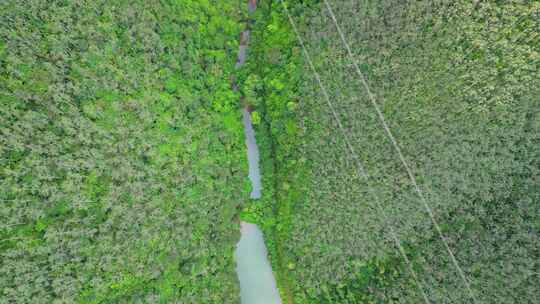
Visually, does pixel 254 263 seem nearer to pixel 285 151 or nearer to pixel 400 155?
pixel 285 151

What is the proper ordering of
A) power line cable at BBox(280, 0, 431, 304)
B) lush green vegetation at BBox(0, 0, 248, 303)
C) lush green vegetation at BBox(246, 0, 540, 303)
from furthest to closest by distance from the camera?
power line cable at BBox(280, 0, 431, 304)
lush green vegetation at BBox(246, 0, 540, 303)
lush green vegetation at BBox(0, 0, 248, 303)

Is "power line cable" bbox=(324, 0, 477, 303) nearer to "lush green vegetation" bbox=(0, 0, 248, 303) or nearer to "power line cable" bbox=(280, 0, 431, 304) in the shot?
"power line cable" bbox=(280, 0, 431, 304)

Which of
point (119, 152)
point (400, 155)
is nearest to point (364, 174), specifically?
point (400, 155)

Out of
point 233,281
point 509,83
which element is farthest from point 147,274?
point 509,83

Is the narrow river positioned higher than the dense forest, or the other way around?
the dense forest

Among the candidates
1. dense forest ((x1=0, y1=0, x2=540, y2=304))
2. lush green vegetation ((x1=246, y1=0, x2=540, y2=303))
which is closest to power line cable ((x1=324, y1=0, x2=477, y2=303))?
dense forest ((x1=0, y1=0, x2=540, y2=304))

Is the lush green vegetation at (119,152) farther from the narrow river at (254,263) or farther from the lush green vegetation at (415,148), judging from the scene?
the lush green vegetation at (415,148)

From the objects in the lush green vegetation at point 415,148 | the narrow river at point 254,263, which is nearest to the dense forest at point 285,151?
the lush green vegetation at point 415,148

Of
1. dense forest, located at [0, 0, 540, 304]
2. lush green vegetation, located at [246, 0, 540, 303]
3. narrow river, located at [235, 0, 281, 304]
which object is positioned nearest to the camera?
dense forest, located at [0, 0, 540, 304]
